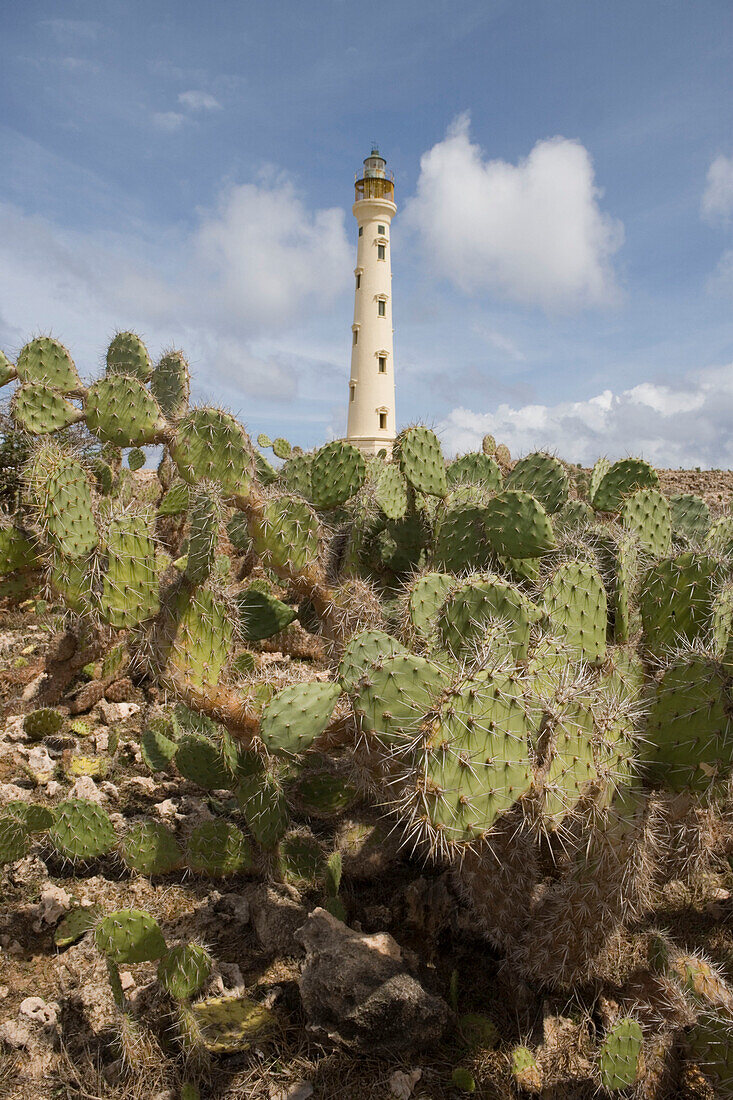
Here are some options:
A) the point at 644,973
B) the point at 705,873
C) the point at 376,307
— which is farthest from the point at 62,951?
the point at 376,307

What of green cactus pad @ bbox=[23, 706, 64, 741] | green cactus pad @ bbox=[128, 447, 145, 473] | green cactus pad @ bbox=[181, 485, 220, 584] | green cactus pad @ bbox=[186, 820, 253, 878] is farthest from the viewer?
green cactus pad @ bbox=[128, 447, 145, 473]

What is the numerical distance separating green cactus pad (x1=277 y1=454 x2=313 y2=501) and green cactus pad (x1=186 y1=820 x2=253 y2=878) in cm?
193

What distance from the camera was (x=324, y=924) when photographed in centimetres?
279

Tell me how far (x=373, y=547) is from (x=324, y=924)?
7.13 ft

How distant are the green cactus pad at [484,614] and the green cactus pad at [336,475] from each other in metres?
1.65

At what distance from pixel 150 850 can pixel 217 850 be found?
32 centimetres

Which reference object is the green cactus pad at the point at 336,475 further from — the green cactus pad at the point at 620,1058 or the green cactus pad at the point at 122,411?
the green cactus pad at the point at 620,1058

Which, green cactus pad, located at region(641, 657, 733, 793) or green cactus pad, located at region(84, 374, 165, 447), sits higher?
green cactus pad, located at region(84, 374, 165, 447)

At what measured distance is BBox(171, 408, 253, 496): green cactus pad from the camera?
3.41 meters

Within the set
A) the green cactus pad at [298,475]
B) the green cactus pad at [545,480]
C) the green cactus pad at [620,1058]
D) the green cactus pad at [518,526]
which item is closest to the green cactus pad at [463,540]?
the green cactus pad at [518,526]

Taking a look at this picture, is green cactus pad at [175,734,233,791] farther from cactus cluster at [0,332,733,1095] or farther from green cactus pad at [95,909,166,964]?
green cactus pad at [95,909,166,964]

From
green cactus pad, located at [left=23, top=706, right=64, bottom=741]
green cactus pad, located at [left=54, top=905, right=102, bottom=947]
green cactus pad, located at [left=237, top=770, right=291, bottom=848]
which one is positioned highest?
green cactus pad, located at [left=23, top=706, right=64, bottom=741]

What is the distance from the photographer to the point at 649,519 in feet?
11.6

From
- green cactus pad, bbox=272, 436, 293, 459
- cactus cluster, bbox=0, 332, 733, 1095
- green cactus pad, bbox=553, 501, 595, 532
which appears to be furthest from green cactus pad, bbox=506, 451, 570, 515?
green cactus pad, bbox=272, 436, 293, 459
